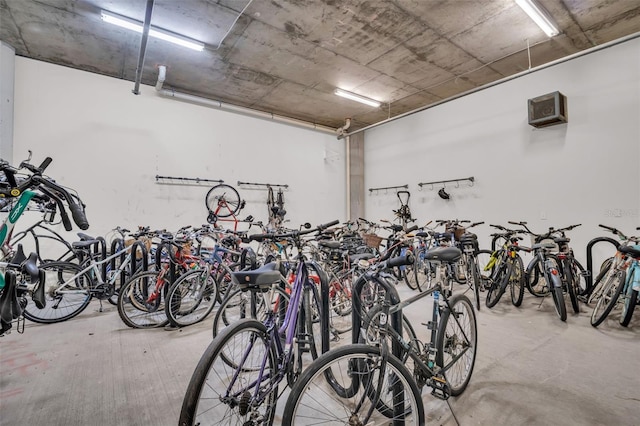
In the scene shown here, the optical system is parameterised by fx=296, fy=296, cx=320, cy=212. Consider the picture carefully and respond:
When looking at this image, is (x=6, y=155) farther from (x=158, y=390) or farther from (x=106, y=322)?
(x=158, y=390)

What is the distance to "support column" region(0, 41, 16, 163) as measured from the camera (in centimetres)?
401

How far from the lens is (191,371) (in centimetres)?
215

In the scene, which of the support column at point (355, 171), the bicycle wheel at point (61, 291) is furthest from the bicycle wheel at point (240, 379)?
the support column at point (355, 171)

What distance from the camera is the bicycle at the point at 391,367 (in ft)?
3.81

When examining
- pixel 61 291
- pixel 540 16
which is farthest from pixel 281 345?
pixel 540 16

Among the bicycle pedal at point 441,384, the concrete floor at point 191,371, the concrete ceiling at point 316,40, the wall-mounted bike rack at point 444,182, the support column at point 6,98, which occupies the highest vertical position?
the concrete ceiling at point 316,40

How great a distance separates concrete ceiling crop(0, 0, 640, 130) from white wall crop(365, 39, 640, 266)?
1.50 feet

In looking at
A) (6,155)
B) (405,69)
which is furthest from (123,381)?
(405,69)

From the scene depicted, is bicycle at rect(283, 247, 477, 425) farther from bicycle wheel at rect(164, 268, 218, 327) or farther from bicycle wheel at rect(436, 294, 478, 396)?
bicycle wheel at rect(164, 268, 218, 327)

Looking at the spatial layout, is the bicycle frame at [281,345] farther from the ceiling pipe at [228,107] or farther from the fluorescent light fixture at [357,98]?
the fluorescent light fixture at [357,98]

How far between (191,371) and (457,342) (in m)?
1.83

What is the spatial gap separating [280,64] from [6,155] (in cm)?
410

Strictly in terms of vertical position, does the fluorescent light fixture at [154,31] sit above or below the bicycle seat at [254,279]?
above

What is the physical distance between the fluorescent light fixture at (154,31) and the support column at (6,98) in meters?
1.82
